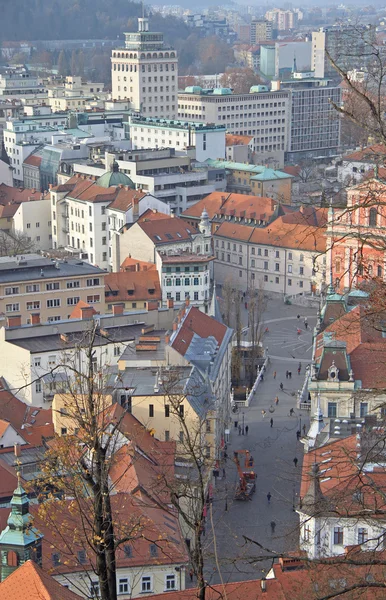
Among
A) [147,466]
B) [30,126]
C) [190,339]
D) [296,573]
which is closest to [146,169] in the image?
[30,126]

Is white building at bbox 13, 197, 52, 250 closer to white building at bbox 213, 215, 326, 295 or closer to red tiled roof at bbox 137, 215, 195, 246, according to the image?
white building at bbox 213, 215, 326, 295

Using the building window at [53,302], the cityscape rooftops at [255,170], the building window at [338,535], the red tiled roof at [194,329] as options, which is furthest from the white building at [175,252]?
the building window at [338,535]

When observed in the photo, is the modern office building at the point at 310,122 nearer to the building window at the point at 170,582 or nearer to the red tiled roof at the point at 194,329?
the red tiled roof at the point at 194,329

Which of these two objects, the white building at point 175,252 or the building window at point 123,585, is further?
the white building at point 175,252

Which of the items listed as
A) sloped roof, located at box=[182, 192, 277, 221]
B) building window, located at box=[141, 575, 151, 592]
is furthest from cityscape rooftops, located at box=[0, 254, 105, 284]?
building window, located at box=[141, 575, 151, 592]

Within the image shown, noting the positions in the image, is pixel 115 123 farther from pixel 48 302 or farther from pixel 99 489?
pixel 99 489

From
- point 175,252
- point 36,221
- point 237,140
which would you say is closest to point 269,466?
point 175,252
